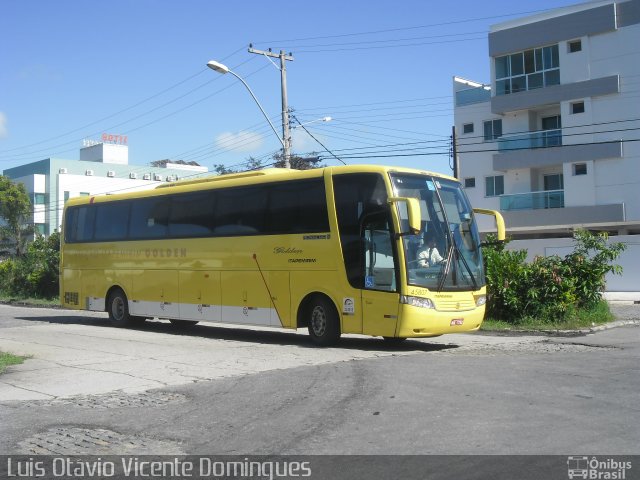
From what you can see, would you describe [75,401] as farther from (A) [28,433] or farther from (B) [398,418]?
(B) [398,418]

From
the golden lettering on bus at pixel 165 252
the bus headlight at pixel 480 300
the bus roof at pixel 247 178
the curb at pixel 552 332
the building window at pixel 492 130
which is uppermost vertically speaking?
A: the building window at pixel 492 130

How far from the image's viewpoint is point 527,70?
3978 cm

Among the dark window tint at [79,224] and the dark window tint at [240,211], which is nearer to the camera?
the dark window tint at [240,211]

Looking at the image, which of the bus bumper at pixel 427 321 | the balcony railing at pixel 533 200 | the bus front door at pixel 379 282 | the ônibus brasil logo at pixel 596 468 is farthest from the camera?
the balcony railing at pixel 533 200

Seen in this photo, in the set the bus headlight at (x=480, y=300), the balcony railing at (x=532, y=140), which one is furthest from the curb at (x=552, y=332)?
the balcony railing at (x=532, y=140)

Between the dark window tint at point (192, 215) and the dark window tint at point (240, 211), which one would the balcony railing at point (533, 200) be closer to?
the dark window tint at point (192, 215)

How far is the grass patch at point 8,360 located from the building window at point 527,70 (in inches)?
1317

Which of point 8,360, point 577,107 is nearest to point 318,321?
point 8,360

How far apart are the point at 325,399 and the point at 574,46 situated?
34626mm

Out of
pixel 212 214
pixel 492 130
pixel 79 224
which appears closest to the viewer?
pixel 212 214

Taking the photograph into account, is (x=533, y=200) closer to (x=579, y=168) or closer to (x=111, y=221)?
(x=579, y=168)

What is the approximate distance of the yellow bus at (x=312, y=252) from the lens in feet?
43.2

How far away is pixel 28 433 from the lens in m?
7.12

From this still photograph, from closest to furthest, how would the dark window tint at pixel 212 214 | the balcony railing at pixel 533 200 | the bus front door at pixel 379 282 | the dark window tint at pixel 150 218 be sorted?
the bus front door at pixel 379 282 → the dark window tint at pixel 212 214 → the dark window tint at pixel 150 218 → the balcony railing at pixel 533 200
